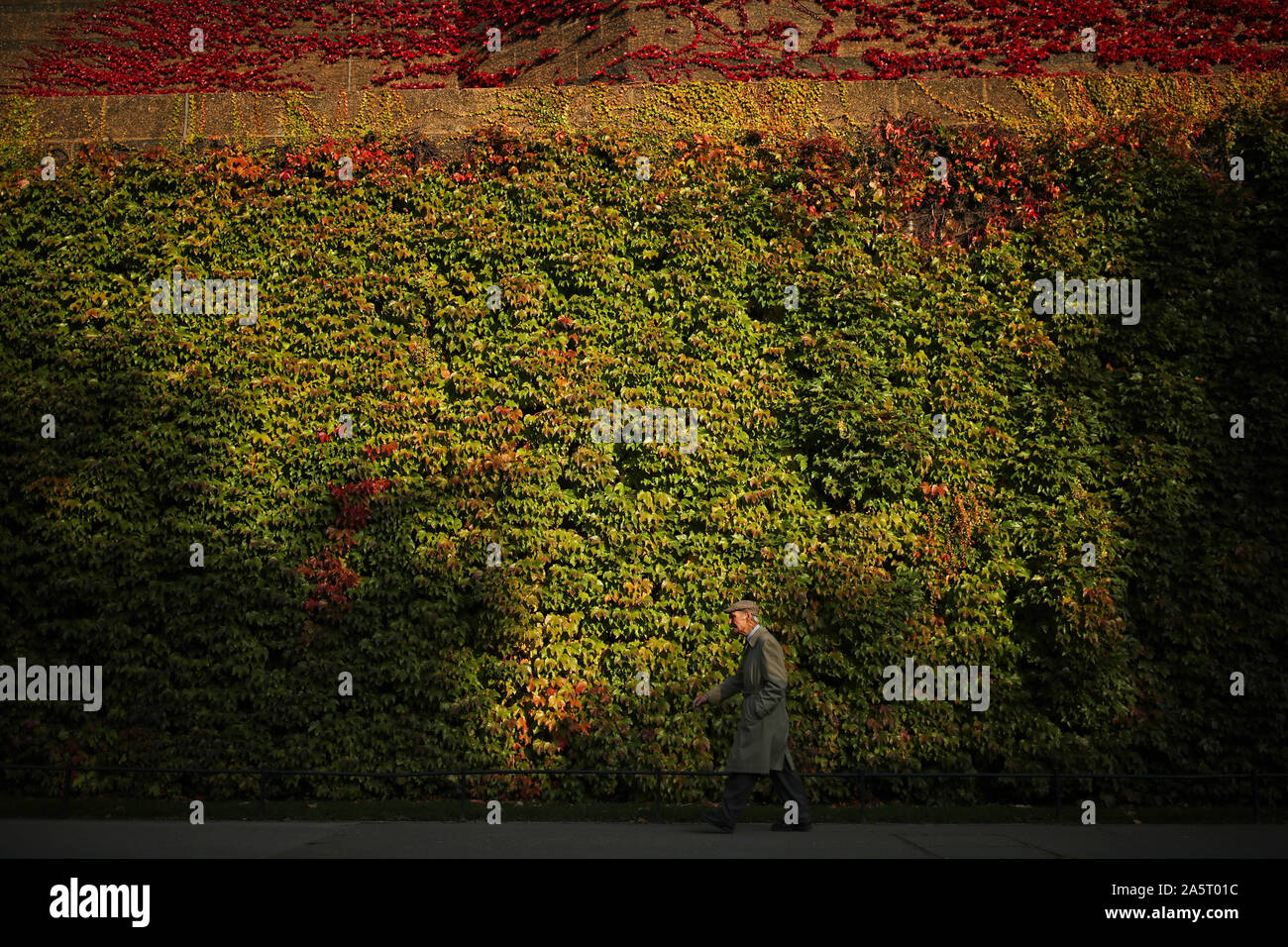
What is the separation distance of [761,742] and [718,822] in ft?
2.11

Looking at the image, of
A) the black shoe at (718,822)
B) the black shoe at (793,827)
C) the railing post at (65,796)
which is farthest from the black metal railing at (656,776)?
the black shoe at (793,827)

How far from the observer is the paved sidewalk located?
6031mm

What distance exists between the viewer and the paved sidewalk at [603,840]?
6031 millimetres

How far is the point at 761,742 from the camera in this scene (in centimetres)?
716

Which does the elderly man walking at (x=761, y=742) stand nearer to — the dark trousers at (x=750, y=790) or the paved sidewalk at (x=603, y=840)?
the dark trousers at (x=750, y=790)

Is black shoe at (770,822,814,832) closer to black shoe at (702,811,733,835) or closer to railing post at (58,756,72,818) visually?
black shoe at (702,811,733,835)

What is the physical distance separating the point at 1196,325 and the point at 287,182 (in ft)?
28.2

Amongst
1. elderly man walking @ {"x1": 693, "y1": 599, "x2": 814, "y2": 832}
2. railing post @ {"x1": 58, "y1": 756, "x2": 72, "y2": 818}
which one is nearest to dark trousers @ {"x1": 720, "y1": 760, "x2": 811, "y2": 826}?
elderly man walking @ {"x1": 693, "y1": 599, "x2": 814, "y2": 832}

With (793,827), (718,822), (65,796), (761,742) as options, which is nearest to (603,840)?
(718,822)

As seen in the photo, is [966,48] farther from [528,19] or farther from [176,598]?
Result: [176,598]

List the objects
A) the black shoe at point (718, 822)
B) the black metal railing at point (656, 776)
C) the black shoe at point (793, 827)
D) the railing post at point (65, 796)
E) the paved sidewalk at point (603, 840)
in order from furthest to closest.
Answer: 1. the black metal railing at point (656, 776)
2. the railing post at point (65, 796)
3. the black shoe at point (793, 827)
4. the black shoe at point (718, 822)
5. the paved sidewalk at point (603, 840)

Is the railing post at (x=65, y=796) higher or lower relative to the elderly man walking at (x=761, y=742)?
lower

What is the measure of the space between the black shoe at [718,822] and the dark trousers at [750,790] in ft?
0.09

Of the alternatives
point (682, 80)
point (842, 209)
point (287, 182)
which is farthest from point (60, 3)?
point (842, 209)
